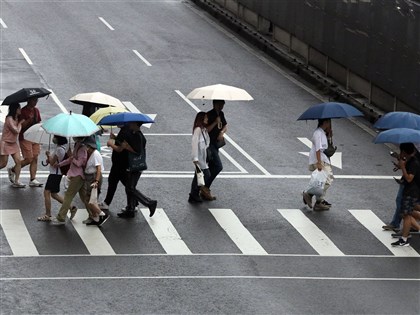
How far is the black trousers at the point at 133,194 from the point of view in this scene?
21.5 m

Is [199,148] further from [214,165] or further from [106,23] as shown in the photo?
[106,23]

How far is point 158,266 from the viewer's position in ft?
62.3

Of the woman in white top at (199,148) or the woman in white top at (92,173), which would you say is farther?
the woman in white top at (199,148)

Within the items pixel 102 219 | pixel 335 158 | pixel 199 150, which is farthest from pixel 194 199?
pixel 335 158

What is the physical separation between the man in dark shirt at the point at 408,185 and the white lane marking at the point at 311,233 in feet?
3.53

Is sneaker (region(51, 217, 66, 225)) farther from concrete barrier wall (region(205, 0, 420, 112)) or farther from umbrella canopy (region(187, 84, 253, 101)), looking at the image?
concrete barrier wall (region(205, 0, 420, 112))

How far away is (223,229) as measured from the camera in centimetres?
2122

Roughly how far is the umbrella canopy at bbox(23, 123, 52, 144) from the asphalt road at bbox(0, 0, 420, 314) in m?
1.16

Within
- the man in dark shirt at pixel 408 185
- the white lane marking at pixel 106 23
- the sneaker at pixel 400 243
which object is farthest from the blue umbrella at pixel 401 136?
the white lane marking at pixel 106 23

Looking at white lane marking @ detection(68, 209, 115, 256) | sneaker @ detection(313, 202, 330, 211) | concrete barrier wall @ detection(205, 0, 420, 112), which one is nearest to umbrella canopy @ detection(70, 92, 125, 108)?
white lane marking @ detection(68, 209, 115, 256)

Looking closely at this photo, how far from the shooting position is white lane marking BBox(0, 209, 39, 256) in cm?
1961

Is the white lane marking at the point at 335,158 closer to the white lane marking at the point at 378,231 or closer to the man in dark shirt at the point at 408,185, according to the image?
the white lane marking at the point at 378,231

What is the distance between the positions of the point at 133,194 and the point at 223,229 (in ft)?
5.49

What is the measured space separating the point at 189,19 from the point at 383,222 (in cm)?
2283
